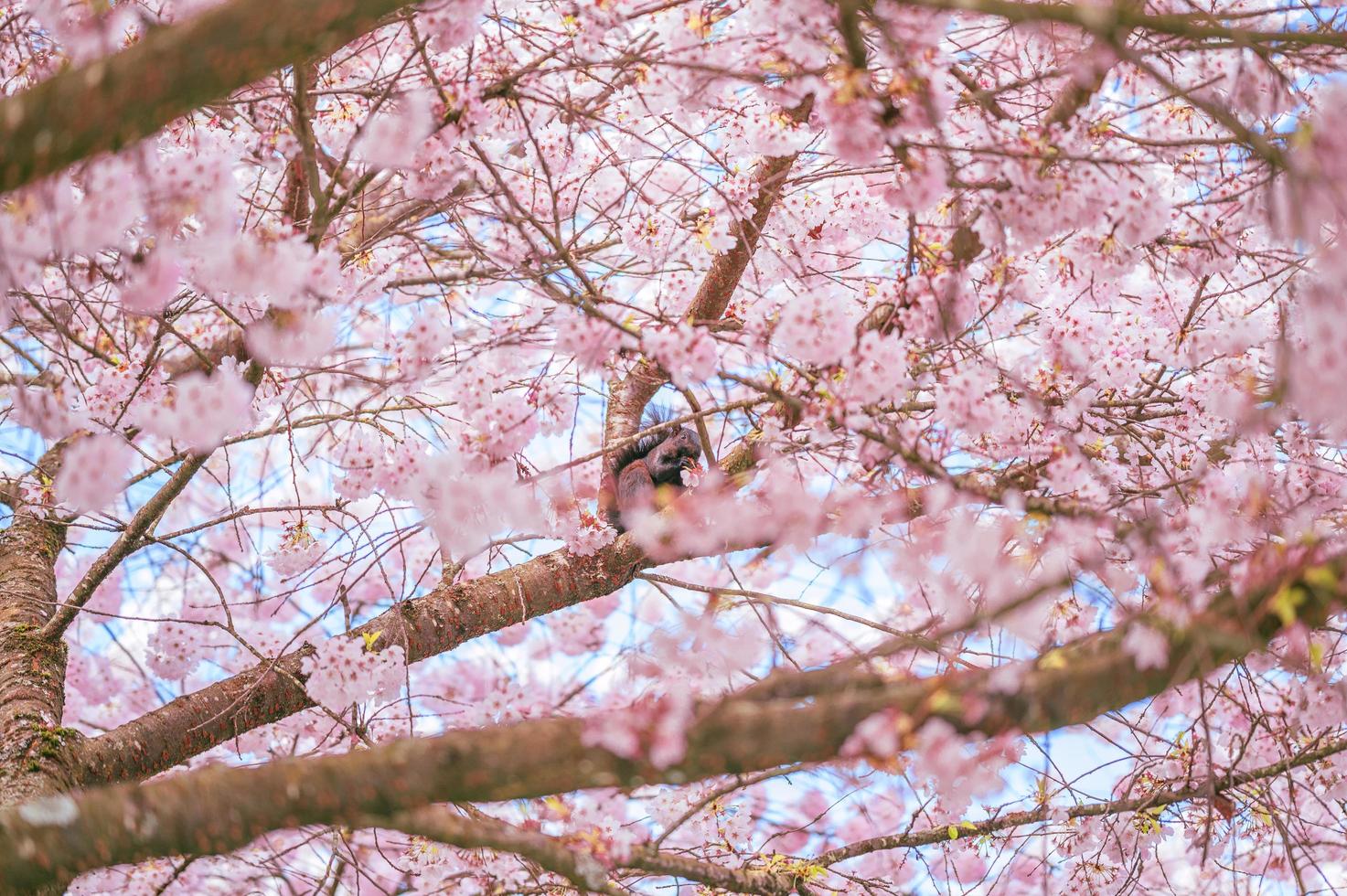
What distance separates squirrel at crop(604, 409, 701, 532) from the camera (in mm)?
4449

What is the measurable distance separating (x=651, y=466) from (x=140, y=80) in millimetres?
2944

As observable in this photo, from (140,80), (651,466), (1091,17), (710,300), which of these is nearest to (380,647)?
(651,466)

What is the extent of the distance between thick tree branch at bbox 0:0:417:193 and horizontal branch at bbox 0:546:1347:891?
1194 mm

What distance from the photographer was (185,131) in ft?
11.4

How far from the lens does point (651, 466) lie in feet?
15.0

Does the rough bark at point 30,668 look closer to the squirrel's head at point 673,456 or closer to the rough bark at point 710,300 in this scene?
the rough bark at point 710,300

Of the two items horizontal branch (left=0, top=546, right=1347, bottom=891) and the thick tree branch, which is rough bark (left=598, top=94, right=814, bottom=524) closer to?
horizontal branch (left=0, top=546, right=1347, bottom=891)

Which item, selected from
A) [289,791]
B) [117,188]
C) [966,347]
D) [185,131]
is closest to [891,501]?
[966,347]

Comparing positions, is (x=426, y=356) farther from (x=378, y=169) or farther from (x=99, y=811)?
(x=99, y=811)

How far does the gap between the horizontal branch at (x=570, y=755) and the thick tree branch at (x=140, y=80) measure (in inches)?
47.0

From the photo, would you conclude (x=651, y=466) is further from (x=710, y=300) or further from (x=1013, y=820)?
(x=1013, y=820)

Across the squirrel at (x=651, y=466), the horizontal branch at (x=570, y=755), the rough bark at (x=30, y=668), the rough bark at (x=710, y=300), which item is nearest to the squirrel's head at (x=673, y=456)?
the squirrel at (x=651, y=466)

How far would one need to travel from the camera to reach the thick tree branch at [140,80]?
70.9 inches

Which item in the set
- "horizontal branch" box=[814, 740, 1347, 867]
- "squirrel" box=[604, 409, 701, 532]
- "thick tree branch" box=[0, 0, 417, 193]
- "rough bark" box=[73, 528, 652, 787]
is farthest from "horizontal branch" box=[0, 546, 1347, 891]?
"squirrel" box=[604, 409, 701, 532]
